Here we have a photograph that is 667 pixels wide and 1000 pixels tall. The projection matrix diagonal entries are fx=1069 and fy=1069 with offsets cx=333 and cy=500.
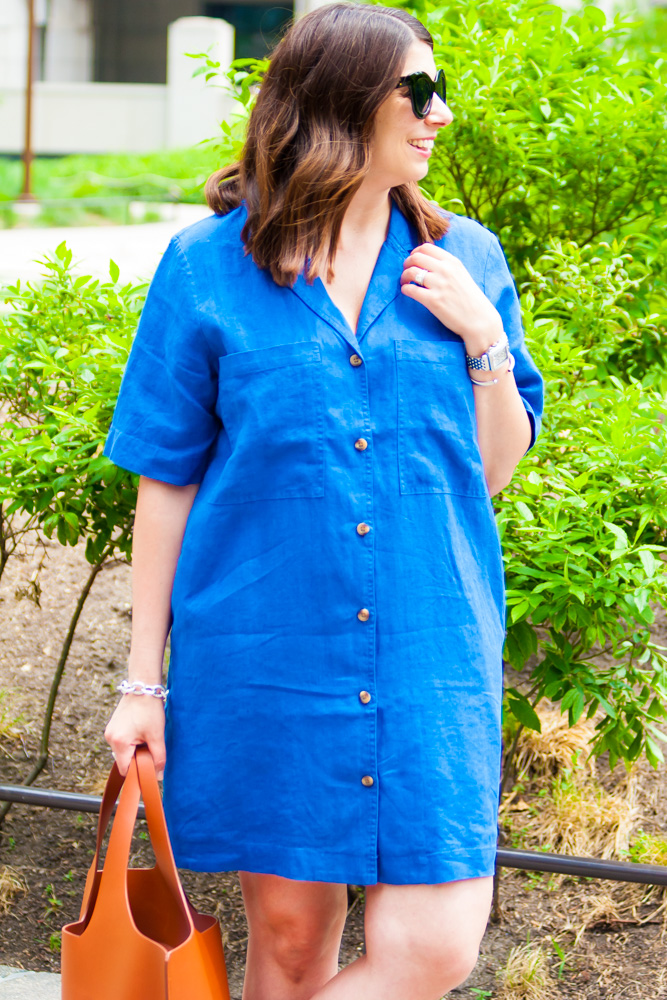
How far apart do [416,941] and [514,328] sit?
104 cm

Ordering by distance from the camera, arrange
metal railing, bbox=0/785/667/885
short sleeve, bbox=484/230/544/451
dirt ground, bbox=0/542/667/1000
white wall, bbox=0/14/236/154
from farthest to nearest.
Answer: white wall, bbox=0/14/236/154 < dirt ground, bbox=0/542/667/1000 < metal railing, bbox=0/785/667/885 < short sleeve, bbox=484/230/544/451

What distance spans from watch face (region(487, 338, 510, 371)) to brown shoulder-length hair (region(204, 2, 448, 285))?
0.29 m

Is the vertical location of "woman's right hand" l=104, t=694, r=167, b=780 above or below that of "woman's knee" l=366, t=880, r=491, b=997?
above

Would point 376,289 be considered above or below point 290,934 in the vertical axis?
above

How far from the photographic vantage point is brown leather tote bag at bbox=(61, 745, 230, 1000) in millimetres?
1636

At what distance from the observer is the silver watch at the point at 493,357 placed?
1.76m

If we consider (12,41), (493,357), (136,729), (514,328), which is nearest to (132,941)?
(136,729)

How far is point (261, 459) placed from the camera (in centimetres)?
172

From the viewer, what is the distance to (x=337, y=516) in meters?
1.70

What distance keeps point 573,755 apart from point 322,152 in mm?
2541

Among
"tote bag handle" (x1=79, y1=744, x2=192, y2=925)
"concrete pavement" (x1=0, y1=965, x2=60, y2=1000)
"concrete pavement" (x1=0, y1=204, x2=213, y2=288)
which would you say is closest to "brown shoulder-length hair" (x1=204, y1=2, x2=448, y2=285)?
"tote bag handle" (x1=79, y1=744, x2=192, y2=925)

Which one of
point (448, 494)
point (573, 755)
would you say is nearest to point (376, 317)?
point (448, 494)

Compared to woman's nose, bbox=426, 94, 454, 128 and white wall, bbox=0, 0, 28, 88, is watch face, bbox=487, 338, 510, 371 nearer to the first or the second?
woman's nose, bbox=426, 94, 454, 128

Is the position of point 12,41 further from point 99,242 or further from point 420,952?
point 420,952
